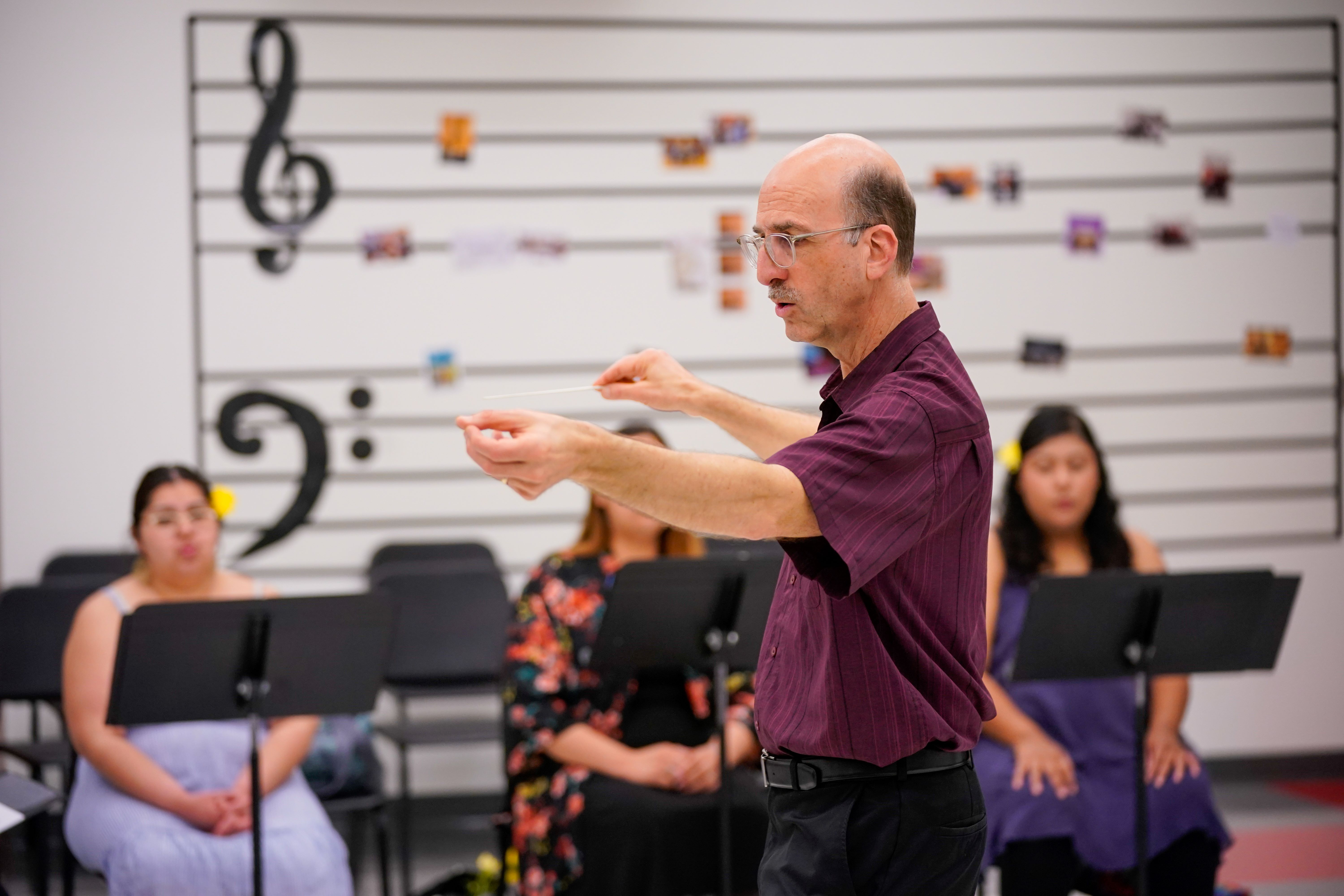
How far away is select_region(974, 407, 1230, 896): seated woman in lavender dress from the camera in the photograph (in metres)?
3.41

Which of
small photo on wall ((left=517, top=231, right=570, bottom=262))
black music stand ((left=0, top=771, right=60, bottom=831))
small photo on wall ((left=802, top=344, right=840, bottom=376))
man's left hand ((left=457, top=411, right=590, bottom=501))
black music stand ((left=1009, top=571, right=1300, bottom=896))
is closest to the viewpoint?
man's left hand ((left=457, top=411, right=590, bottom=501))

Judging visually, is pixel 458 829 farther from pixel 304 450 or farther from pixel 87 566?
pixel 87 566

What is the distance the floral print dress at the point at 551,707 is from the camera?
11.4 ft

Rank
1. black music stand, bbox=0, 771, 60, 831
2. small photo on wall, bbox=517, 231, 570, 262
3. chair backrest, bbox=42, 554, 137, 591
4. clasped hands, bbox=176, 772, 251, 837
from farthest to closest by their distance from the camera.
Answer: small photo on wall, bbox=517, 231, 570, 262, chair backrest, bbox=42, 554, 137, 591, clasped hands, bbox=176, 772, 251, 837, black music stand, bbox=0, 771, 60, 831

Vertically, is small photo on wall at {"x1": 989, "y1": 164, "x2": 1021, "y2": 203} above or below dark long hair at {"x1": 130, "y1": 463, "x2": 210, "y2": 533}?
above

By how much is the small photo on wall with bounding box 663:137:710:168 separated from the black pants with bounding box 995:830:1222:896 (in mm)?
3120

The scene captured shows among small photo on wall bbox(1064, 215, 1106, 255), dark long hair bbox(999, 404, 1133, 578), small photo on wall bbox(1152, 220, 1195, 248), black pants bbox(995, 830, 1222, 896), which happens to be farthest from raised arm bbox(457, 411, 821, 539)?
small photo on wall bbox(1152, 220, 1195, 248)

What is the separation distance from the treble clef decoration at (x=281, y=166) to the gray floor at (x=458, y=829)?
2.36 m

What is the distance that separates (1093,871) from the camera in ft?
11.5

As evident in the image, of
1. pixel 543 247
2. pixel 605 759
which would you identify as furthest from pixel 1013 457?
pixel 543 247

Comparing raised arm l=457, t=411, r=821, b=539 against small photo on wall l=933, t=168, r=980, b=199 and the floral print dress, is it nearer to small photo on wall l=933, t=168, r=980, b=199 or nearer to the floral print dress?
the floral print dress

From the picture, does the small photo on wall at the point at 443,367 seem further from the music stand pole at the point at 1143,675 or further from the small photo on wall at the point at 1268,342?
the small photo on wall at the point at 1268,342

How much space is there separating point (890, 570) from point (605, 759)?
6.52ft

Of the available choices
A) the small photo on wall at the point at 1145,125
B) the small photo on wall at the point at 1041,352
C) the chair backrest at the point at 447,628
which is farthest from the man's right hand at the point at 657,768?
the small photo on wall at the point at 1145,125
